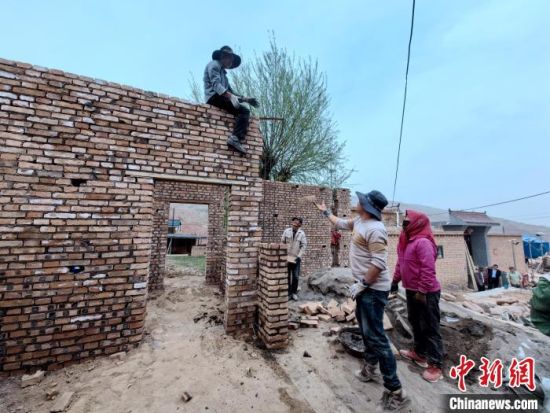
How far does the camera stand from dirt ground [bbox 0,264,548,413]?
2357 millimetres

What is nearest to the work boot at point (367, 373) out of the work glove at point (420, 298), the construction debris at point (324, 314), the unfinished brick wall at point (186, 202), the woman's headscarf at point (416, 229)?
the work glove at point (420, 298)

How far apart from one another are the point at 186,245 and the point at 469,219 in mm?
20774

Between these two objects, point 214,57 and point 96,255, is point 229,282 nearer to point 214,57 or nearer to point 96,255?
point 96,255

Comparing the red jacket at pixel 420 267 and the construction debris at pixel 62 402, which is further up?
the red jacket at pixel 420 267

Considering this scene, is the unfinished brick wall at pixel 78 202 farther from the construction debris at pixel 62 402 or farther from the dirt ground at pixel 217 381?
the construction debris at pixel 62 402

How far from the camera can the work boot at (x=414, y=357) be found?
10.4 ft

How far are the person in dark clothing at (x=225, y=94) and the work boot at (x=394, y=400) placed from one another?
11.7 ft

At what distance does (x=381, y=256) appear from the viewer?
7.96 ft

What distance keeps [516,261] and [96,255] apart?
23.8 m

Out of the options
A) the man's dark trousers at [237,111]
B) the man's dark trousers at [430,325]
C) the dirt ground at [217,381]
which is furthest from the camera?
the man's dark trousers at [237,111]

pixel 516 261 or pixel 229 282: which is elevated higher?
pixel 229 282

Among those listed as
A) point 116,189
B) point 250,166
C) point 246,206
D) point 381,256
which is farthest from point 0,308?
point 381,256

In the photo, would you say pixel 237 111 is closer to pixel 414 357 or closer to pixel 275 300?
pixel 275 300

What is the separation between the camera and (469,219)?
16.7 metres
